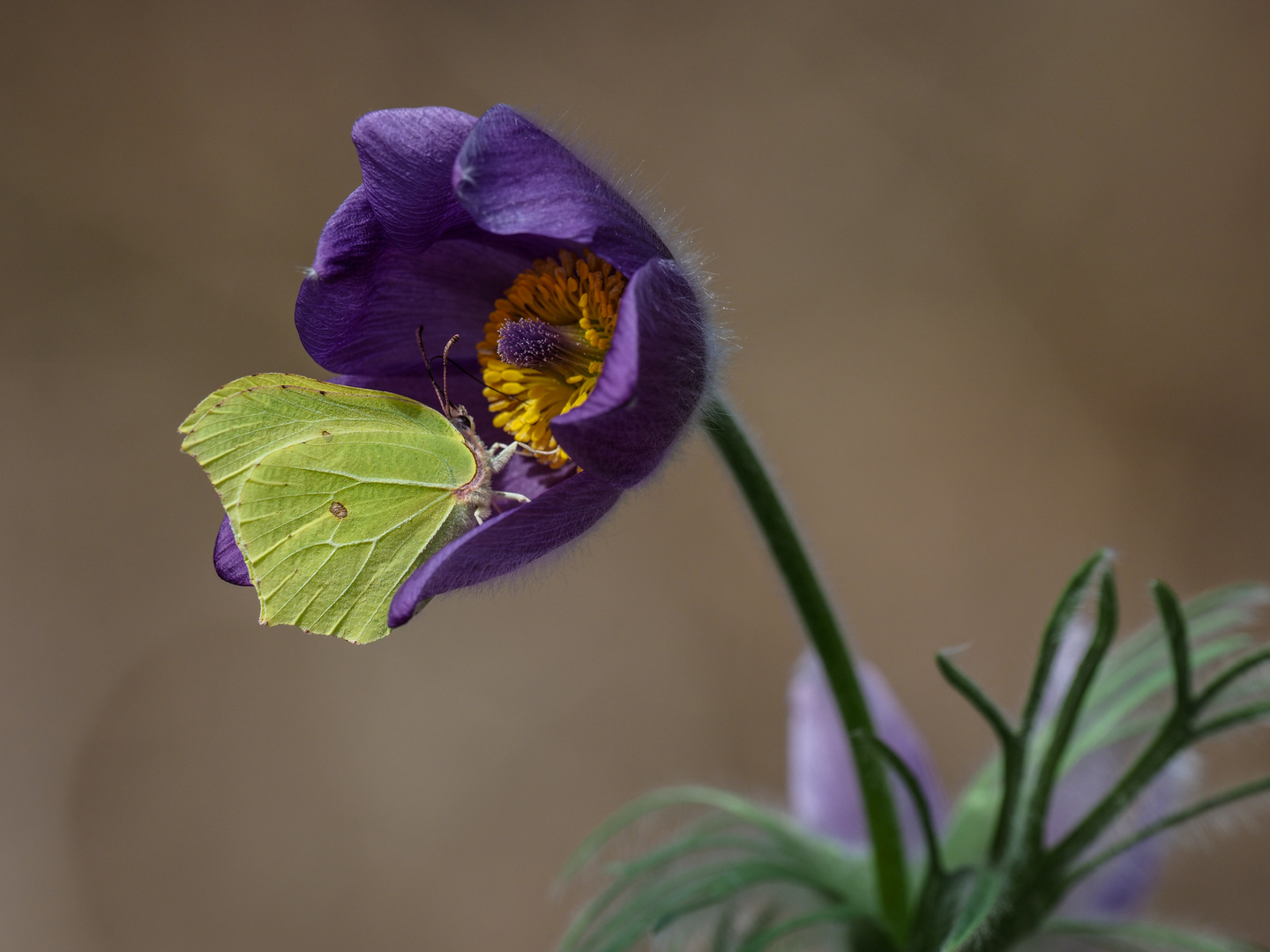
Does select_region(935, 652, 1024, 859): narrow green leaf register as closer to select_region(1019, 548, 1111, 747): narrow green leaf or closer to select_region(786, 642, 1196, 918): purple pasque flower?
select_region(1019, 548, 1111, 747): narrow green leaf

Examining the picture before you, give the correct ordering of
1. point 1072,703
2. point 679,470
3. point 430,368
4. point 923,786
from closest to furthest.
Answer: point 1072,703 < point 430,368 < point 923,786 < point 679,470

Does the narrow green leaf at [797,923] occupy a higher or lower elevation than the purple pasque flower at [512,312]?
lower

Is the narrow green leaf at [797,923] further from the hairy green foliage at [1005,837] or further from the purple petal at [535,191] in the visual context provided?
the purple petal at [535,191]

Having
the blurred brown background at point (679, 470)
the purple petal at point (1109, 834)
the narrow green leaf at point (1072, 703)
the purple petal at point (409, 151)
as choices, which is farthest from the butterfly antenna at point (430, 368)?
the blurred brown background at point (679, 470)

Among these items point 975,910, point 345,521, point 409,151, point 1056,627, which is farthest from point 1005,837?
point 409,151

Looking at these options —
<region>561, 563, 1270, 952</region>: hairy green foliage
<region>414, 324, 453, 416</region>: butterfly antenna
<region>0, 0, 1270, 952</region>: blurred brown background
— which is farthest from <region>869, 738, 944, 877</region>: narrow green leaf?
<region>0, 0, 1270, 952</region>: blurred brown background

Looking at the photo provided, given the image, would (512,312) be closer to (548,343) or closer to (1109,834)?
(548,343)

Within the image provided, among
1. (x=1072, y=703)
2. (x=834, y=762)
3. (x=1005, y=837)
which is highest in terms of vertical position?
(x=1072, y=703)
